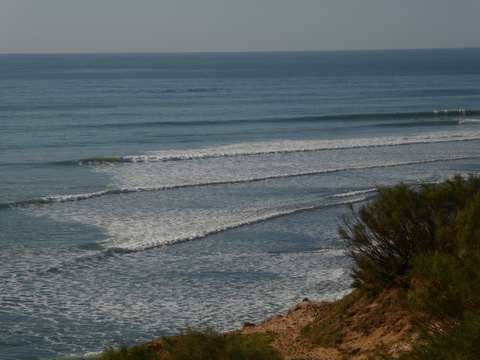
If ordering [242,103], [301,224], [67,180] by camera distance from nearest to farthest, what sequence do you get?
[301,224]
[67,180]
[242,103]

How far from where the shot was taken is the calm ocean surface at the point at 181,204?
680 inches

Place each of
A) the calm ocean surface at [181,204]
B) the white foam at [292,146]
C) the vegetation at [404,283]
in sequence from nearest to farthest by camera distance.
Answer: the vegetation at [404,283] < the calm ocean surface at [181,204] < the white foam at [292,146]

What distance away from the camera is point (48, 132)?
1852 inches

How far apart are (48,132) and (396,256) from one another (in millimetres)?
36111

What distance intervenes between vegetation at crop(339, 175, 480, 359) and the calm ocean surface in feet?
10.7

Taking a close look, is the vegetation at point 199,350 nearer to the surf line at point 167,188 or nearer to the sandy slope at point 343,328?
the sandy slope at point 343,328

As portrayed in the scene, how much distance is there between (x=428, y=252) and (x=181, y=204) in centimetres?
1560

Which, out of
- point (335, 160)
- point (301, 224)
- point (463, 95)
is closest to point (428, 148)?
point (335, 160)

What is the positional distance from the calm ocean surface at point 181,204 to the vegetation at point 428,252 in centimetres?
327

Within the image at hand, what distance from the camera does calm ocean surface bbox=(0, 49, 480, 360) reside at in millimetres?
17266

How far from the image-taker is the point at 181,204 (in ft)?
90.7

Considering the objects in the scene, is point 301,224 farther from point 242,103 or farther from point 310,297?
point 242,103

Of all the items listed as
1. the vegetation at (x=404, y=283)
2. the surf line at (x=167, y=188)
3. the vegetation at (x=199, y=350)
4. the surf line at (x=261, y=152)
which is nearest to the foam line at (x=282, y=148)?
the surf line at (x=261, y=152)

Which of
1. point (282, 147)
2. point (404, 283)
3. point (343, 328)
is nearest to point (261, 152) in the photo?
point (282, 147)
